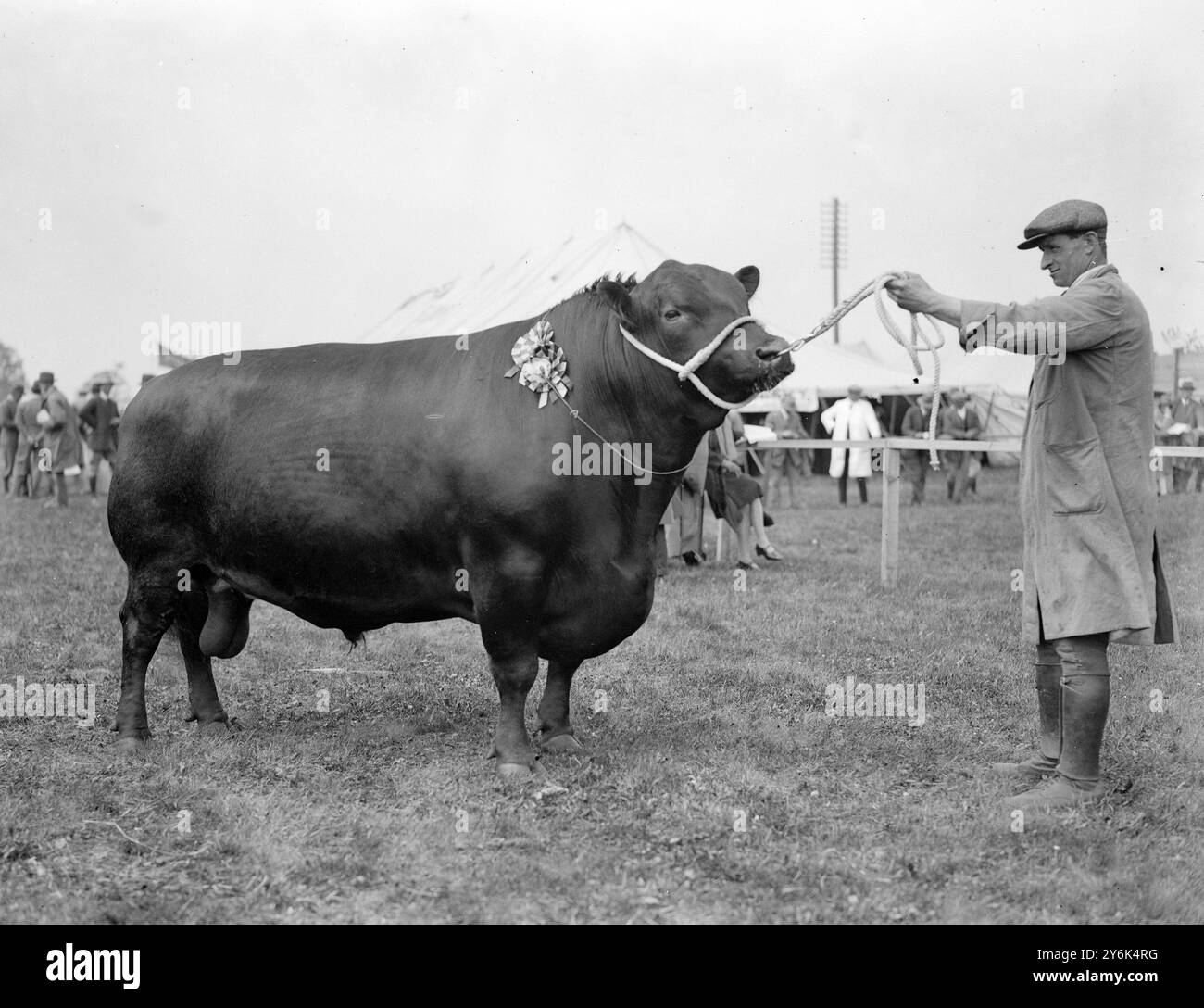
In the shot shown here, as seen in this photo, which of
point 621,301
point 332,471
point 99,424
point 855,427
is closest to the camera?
point 621,301

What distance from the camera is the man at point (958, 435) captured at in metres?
21.1

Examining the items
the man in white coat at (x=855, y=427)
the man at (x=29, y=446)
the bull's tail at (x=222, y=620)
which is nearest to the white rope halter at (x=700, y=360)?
the bull's tail at (x=222, y=620)

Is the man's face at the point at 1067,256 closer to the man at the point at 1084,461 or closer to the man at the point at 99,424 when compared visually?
the man at the point at 1084,461

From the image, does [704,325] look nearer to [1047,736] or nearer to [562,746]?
[562,746]

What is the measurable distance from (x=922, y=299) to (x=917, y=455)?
17.2 metres

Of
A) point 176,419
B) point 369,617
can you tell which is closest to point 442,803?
point 369,617

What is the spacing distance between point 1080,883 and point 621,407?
106 inches

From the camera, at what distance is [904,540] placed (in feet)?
49.7

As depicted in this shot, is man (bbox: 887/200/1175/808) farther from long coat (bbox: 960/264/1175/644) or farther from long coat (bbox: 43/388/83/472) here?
long coat (bbox: 43/388/83/472)

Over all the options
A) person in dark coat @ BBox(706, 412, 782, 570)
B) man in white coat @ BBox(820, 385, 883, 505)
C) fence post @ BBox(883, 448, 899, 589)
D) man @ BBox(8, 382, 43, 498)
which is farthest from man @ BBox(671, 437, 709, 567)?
man @ BBox(8, 382, 43, 498)

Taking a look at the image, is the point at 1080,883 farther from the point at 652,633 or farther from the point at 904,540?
the point at 904,540

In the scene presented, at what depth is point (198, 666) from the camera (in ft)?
21.1

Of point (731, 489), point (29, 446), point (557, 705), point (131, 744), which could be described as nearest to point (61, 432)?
point (29, 446)

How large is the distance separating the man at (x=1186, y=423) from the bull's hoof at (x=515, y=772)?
68.1ft
